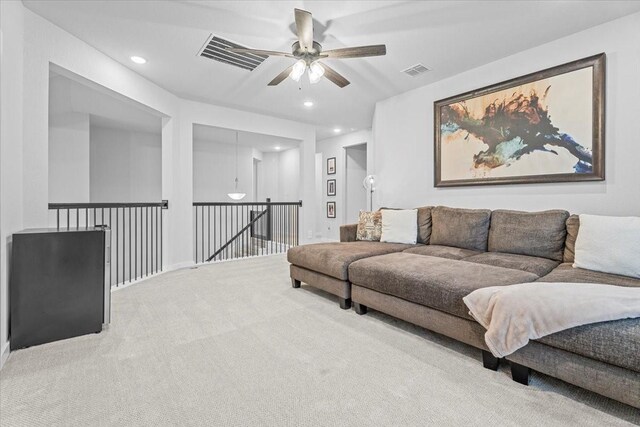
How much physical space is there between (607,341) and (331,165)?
6606mm

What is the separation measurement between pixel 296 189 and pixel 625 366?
7558 mm

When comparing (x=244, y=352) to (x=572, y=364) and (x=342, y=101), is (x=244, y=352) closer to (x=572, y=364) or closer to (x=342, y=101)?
(x=572, y=364)

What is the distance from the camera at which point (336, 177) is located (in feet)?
24.4

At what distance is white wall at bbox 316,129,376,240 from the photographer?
274 inches

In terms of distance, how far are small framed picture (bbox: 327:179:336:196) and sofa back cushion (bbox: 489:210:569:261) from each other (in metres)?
4.77

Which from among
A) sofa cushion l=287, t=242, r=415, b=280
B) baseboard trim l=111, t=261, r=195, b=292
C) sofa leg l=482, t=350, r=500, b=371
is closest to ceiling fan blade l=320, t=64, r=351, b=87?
sofa cushion l=287, t=242, r=415, b=280

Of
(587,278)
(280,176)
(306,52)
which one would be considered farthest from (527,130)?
(280,176)

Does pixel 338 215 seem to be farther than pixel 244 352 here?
Yes

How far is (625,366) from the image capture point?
1.26m

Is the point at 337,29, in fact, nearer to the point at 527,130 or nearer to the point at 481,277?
the point at 527,130

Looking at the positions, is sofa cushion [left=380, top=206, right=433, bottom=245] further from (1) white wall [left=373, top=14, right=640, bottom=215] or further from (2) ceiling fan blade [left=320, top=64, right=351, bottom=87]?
(2) ceiling fan blade [left=320, top=64, right=351, bottom=87]

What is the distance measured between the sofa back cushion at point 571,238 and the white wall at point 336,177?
4352 millimetres

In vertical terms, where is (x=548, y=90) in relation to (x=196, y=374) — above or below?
above

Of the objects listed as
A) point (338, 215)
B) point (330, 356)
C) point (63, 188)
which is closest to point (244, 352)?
point (330, 356)
